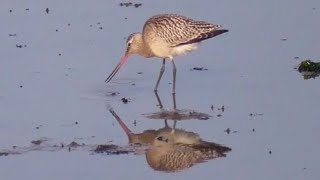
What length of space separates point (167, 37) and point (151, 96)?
1.03 metres

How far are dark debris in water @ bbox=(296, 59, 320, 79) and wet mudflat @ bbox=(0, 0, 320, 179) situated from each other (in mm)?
99

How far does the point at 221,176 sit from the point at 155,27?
4.17m

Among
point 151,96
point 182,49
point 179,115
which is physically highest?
point 182,49

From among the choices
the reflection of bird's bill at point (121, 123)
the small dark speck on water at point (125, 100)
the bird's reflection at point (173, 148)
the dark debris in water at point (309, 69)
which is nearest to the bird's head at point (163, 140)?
the bird's reflection at point (173, 148)

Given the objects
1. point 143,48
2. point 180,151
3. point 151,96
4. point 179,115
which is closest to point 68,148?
point 180,151

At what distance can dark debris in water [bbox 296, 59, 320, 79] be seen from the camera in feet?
52.2

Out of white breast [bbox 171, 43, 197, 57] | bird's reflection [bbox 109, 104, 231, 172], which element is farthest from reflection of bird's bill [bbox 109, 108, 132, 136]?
white breast [bbox 171, 43, 197, 57]

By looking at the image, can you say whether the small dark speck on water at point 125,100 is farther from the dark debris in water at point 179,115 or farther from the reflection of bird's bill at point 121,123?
the dark debris in water at point 179,115

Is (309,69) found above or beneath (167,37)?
beneath

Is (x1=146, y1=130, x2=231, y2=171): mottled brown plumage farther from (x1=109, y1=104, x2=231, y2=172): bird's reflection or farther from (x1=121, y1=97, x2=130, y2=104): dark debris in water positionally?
(x1=121, y1=97, x2=130, y2=104): dark debris in water

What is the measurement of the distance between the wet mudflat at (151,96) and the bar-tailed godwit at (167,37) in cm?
35

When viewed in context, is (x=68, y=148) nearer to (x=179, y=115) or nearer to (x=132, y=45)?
(x=179, y=115)

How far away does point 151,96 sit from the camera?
50.1 ft

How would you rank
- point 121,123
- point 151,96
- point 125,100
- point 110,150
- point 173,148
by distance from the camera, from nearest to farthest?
point 110,150, point 173,148, point 121,123, point 125,100, point 151,96
